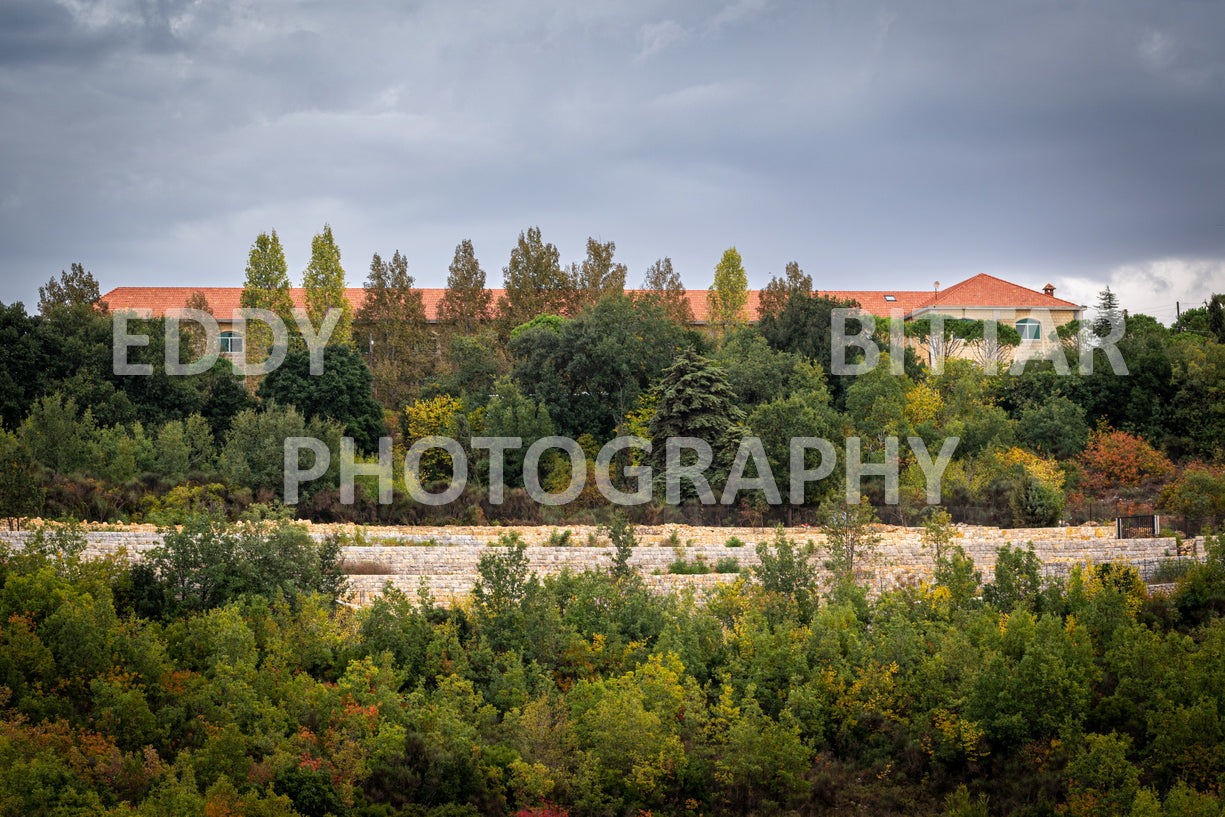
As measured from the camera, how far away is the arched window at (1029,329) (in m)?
52.8

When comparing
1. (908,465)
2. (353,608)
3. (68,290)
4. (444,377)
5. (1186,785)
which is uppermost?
(68,290)

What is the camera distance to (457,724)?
1789 cm

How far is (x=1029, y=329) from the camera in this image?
53000 millimetres

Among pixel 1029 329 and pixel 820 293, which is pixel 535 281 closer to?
pixel 820 293

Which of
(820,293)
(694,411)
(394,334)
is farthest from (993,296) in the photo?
(394,334)

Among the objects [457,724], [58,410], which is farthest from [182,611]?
[58,410]

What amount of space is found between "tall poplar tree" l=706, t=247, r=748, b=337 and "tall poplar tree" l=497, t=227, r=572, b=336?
24.7 ft

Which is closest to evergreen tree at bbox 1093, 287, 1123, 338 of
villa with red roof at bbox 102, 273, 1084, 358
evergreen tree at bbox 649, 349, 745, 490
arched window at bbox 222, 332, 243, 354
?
villa with red roof at bbox 102, 273, 1084, 358

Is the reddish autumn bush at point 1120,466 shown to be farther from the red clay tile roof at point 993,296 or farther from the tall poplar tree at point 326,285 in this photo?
the tall poplar tree at point 326,285

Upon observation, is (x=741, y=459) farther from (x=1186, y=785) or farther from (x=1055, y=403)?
(x=1186, y=785)

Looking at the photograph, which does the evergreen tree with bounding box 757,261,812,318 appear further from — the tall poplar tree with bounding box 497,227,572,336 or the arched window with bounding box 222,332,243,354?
the arched window with bounding box 222,332,243,354

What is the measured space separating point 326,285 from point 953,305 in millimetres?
30007

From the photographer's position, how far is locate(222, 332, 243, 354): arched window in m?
50.4

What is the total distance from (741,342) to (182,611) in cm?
2648
